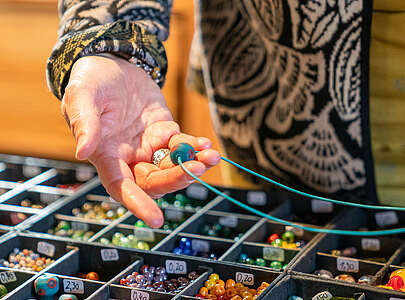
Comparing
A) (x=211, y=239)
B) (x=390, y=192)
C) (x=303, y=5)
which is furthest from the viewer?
(x=211, y=239)

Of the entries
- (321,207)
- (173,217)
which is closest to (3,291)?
(173,217)

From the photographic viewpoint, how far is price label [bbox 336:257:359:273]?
1.24 m

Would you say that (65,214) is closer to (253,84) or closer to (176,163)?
(253,84)

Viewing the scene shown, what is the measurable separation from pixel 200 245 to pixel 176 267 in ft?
0.57

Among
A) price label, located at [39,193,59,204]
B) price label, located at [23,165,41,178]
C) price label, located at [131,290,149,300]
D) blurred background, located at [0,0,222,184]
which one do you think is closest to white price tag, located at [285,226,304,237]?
price label, located at [131,290,149,300]

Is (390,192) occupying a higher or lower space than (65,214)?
higher

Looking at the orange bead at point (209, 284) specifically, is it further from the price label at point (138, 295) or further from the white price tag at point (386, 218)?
the white price tag at point (386, 218)

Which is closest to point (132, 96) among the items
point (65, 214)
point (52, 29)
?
point (65, 214)

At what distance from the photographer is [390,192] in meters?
1.19

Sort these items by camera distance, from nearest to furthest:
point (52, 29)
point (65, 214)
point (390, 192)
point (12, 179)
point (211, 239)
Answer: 1. point (390, 192)
2. point (211, 239)
3. point (65, 214)
4. point (12, 179)
5. point (52, 29)

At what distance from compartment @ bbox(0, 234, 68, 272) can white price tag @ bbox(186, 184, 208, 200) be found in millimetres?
467

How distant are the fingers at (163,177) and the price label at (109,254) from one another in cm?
42

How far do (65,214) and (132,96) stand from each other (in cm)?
72

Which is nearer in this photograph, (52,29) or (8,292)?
(8,292)
